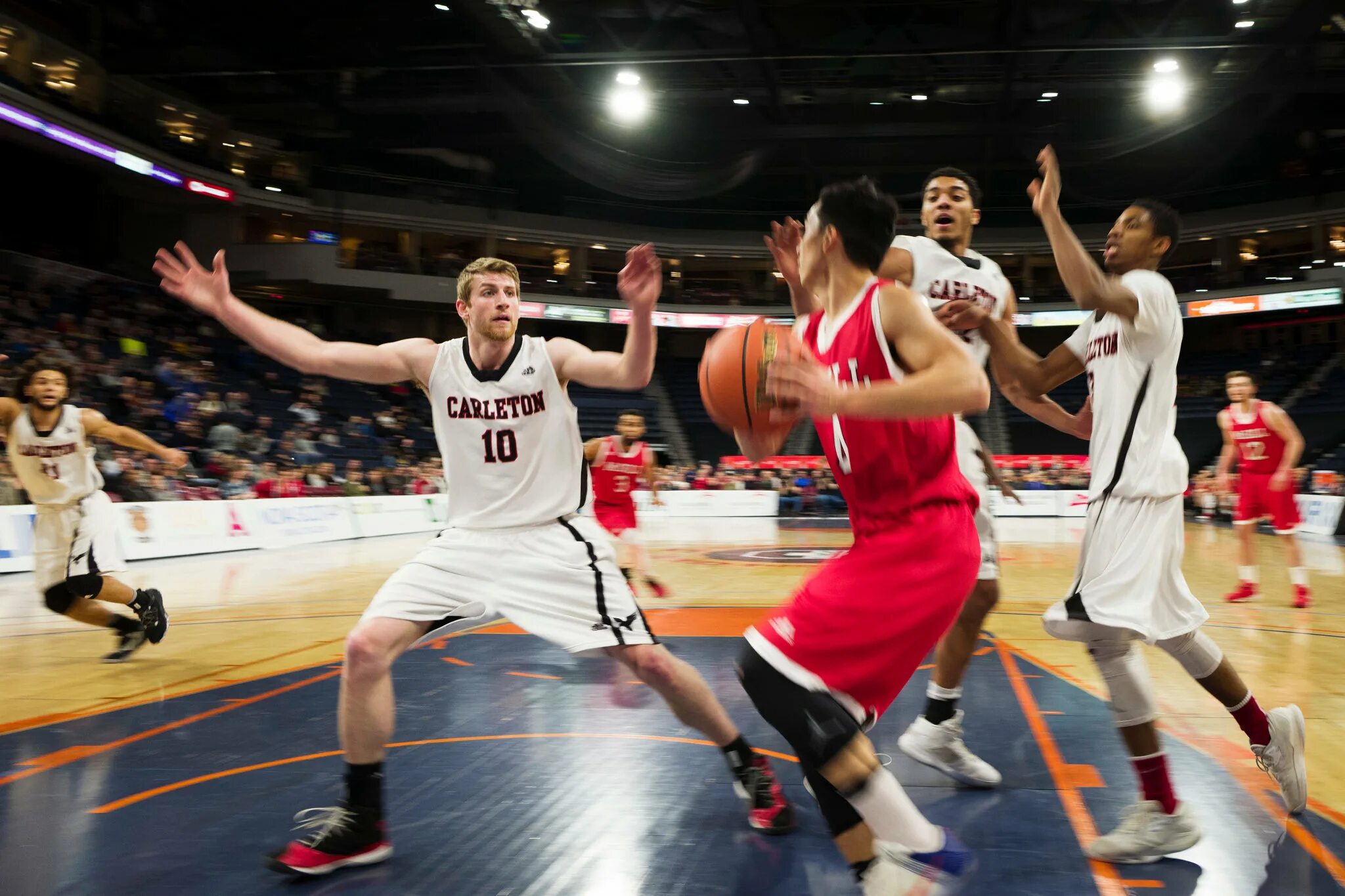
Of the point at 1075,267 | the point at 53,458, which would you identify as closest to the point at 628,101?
the point at 53,458

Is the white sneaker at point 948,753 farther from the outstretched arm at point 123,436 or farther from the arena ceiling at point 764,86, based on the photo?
the arena ceiling at point 764,86

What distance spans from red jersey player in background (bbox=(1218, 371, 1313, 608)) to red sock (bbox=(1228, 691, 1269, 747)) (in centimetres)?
567

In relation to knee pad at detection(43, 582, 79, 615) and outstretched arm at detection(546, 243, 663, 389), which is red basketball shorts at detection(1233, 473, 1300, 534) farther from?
knee pad at detection(43, 582, 79, 615)

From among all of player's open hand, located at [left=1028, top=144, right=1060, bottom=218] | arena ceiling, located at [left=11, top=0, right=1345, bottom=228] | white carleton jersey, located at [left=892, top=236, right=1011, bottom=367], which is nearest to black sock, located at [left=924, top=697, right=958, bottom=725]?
white carleton jersey, located at [left=892, top=236, right=1011, bottom=367]

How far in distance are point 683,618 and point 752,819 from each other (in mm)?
4451

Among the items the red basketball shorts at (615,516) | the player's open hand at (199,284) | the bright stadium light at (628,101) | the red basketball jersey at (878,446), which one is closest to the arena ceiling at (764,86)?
the bright stadium light at (628,101)

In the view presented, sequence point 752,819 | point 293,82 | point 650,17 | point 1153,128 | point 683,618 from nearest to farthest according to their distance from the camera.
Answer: point 752,819 < point 683,618 < point 650,17 < point 1153,128 < point 293,82

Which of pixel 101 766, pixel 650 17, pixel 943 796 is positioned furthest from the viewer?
pixel 650 17

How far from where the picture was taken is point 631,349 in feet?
10.5

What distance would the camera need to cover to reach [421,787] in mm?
3439

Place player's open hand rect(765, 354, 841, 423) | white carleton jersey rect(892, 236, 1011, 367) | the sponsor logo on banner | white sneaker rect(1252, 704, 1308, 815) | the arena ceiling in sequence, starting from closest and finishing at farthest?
1. player's open hand rect(765, 354, 841, 423)
2. white sneaker rect(1252, 704, 1308, 815)
3. white carleton jersey rect(892, 236, 1011, 367)
4. the sponsor logo on banner
5. the arena ceiling

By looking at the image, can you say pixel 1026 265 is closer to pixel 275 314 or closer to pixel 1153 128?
pixel 1153 128

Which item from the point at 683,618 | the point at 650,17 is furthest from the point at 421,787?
the point at 650,17

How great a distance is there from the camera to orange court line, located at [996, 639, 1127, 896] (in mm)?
2631
